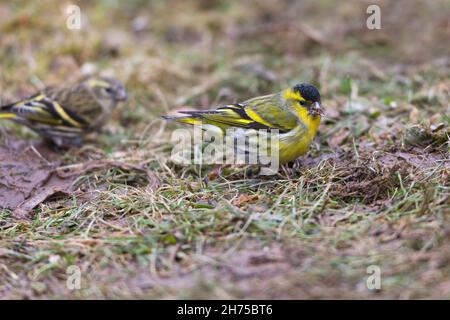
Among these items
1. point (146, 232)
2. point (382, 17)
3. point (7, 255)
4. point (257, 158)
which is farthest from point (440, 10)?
point (7, 255)

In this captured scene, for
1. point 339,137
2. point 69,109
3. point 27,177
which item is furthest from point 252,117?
point 69,109

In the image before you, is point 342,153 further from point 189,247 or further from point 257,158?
point 189,247

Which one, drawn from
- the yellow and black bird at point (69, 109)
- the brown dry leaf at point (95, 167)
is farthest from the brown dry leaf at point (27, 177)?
the yellow and black bird at point (69, 109)

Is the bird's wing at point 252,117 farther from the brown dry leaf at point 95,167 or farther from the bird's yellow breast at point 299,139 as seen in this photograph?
the brown dry leaf at point 95,167

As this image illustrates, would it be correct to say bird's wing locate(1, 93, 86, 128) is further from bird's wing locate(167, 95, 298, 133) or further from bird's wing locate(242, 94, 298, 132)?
bird's wing locate(242, 94, 298, 132)

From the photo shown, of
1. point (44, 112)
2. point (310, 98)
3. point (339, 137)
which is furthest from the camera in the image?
point (44, 112)

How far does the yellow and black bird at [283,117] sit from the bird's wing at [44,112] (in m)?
1.78

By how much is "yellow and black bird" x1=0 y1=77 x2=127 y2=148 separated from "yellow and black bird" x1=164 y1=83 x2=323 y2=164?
176 cm

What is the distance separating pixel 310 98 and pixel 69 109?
302 centimetres

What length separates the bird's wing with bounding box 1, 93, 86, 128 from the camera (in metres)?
6.29

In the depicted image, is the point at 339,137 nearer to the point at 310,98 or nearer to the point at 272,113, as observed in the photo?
the point at 310,98

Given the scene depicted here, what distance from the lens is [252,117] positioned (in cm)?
527
